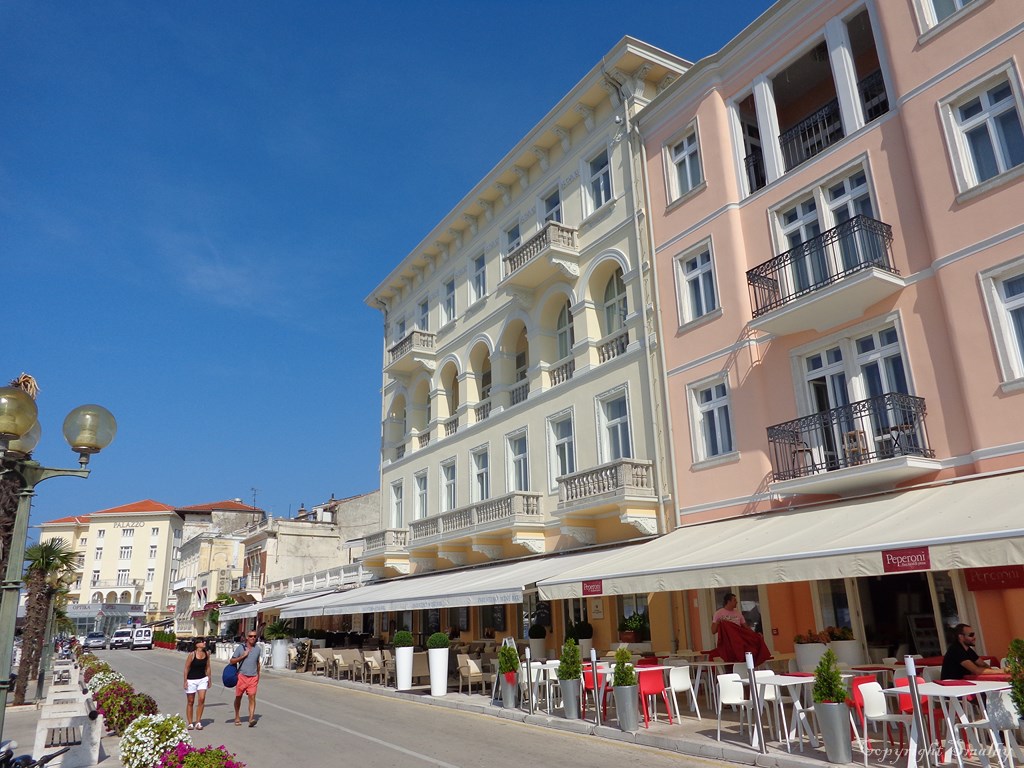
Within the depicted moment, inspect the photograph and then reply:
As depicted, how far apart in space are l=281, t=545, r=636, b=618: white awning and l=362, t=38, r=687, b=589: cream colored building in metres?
1.00

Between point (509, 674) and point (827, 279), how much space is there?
9501mm

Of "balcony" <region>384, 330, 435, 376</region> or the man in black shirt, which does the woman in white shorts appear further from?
"balcony" <region>384, 330, 435, 376</region>

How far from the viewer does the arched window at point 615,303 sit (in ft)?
65.2

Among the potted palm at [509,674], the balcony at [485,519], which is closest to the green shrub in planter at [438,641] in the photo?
the balcony at [485,519]

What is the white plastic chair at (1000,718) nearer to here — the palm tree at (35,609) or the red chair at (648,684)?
the red chair at (648,684)

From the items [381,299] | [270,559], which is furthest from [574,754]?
[270,559]

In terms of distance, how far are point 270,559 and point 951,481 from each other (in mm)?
45070

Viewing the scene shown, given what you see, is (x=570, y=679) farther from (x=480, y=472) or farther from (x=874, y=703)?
(x=480, y=472)

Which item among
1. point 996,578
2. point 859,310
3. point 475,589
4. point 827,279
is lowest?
point 996,578

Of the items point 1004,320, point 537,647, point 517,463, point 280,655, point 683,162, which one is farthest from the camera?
point 280,655

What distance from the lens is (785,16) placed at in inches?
623

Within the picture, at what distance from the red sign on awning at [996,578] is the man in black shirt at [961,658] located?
2.06 meters

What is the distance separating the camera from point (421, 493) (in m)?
28.5

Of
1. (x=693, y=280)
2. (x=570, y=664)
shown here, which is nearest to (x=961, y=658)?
(x=570, y=664)
